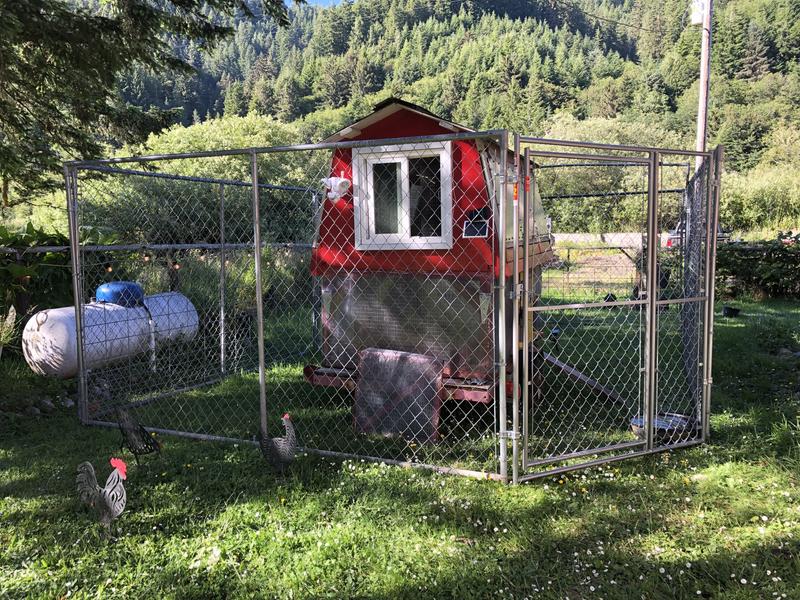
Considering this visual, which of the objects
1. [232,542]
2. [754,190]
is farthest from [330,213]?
[754,190]

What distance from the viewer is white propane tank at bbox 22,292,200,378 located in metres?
6.07

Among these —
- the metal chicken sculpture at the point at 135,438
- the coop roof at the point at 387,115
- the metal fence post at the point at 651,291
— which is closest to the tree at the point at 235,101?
the coop roof at the point at 387,115

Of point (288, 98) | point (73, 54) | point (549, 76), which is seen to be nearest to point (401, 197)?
point (73, 54)

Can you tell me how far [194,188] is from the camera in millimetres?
14938

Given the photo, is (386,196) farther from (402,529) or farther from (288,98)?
(288,98)

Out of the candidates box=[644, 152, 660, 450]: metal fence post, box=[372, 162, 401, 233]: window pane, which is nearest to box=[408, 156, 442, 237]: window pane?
box=[372, 162, 401, 233]: window pane

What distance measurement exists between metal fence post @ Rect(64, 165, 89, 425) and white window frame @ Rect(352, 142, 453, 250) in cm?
240

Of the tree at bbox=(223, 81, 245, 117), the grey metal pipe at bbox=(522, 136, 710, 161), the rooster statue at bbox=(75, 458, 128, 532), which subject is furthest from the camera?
the tree at bbox=(223, 81, 245, 117)

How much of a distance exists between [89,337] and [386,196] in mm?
3613

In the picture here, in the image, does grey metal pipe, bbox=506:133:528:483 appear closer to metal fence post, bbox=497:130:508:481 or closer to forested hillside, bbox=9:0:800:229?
metal fence post, bbox=497:130:508:481

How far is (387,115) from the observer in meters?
4.98

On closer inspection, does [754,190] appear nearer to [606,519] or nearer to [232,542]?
[606,519]

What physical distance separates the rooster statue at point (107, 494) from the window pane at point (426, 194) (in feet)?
9.45

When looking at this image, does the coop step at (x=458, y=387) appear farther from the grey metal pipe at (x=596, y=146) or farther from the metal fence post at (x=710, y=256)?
the grey metal pipe at (x=596, y=146)
